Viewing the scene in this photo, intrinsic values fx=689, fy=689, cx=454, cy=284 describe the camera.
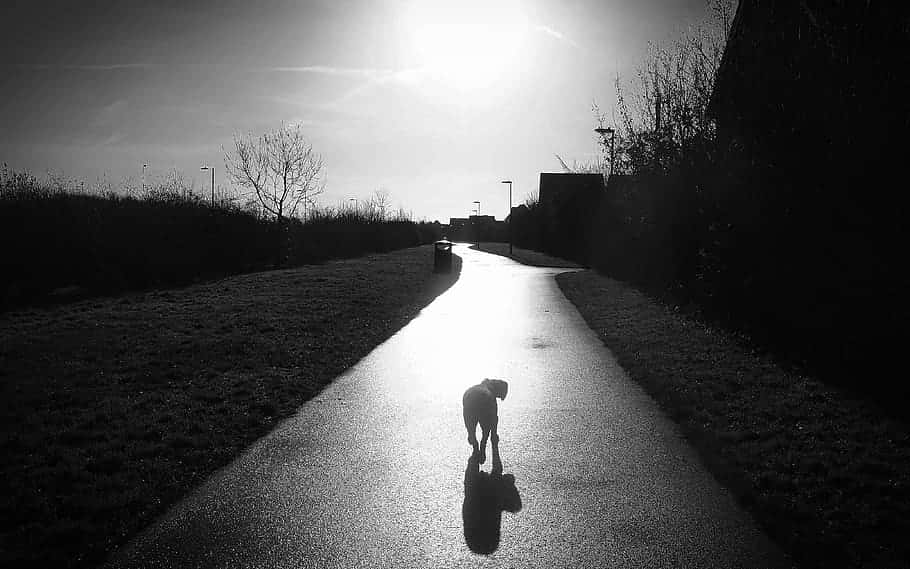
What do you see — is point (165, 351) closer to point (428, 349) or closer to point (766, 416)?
point (428, 349)

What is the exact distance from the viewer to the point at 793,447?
5641 millimetres

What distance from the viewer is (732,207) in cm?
1178

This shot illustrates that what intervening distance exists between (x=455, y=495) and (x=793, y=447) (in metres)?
2.91

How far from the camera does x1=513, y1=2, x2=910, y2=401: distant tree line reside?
801 centimetres

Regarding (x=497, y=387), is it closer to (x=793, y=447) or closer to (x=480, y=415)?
(x=480, y=415)

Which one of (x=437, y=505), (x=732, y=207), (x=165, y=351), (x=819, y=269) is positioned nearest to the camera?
(x=437, y=505)

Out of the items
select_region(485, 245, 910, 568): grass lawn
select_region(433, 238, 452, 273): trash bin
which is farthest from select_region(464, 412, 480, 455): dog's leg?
select_region(433, 238, 452, 273): trash bin

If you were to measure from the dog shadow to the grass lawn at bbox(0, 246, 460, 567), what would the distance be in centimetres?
197

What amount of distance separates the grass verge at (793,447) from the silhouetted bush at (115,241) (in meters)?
14.7

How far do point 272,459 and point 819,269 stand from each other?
→ 295 inches

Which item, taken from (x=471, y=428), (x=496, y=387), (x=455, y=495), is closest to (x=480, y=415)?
(x=471, y=428)

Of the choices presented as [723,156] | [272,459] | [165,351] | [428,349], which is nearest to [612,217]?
[723,156]

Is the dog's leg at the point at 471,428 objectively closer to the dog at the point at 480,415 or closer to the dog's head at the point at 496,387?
the dog at the point at 480,415

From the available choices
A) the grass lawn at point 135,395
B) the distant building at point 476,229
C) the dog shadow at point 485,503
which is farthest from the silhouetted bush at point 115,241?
the distant building at point 476,229
